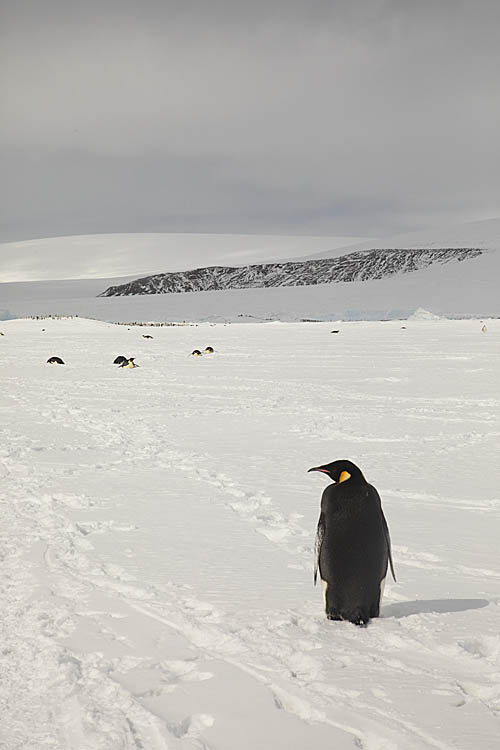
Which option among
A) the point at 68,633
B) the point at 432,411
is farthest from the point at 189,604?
the point at 432,411

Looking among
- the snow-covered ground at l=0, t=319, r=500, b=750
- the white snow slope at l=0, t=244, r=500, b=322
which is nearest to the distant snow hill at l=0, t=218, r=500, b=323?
the white snow slope at l=0, t=244, r=500, b=322

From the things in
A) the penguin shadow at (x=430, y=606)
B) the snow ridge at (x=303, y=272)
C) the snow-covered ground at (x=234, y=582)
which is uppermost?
the snow ridge at (x=303, y=272)

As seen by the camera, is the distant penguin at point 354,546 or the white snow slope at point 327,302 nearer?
the distant penguin at point 354,546

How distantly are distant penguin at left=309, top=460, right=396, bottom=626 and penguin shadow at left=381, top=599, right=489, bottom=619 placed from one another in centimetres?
15

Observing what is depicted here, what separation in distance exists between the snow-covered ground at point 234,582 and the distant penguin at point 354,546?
97 millimetres

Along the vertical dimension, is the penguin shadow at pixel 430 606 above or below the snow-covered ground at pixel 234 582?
below

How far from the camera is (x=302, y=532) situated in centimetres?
431

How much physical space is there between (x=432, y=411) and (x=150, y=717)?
6.96 metres

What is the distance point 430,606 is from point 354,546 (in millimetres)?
498

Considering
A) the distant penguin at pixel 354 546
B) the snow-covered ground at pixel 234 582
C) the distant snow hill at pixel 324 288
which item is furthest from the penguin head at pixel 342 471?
the distant snow hill at pixel 324 288

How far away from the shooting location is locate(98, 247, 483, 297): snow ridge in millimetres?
57188

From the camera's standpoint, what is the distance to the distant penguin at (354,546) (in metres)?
3.00

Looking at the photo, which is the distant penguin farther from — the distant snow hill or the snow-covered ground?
the distant snow hill

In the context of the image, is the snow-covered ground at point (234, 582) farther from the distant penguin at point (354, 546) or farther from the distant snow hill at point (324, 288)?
the distant snow hill at point (324, 288)
